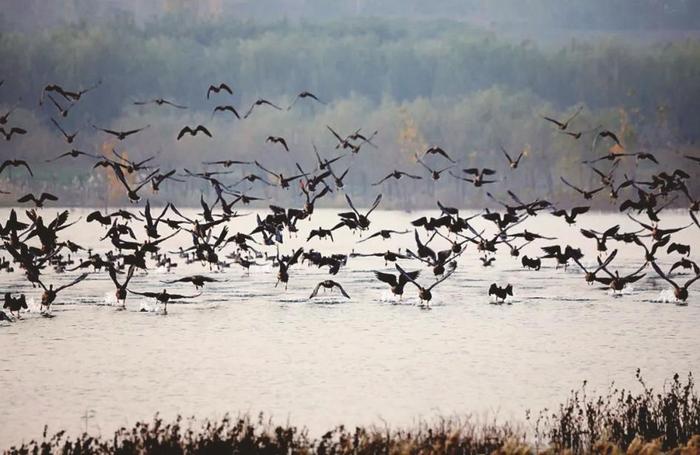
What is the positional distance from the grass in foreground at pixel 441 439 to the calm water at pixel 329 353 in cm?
144

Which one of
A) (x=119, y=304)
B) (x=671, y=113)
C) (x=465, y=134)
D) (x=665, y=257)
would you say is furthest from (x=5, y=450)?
(x=671, y=113)

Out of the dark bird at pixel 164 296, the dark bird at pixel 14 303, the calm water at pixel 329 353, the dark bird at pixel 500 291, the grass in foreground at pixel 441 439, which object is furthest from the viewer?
the dark bird at pixel 500 291

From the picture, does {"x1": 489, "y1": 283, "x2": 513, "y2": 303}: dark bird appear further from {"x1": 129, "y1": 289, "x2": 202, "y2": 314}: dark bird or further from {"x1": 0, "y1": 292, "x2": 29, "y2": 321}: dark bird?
{"x1": 0, "y1": 292, "x2": 29, "y2": 321}: dark bird

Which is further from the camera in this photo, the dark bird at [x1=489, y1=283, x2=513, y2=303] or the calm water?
the dark bird at [x1=489, y1=283, x2=513, y2=303]

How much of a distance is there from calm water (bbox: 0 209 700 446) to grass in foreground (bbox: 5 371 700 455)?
1442 mm

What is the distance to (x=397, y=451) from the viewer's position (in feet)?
41.4

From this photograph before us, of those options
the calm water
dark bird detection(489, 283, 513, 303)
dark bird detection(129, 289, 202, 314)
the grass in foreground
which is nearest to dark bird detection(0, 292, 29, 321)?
the calm water

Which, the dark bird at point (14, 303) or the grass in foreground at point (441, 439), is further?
the dark bird at point (14, 303)

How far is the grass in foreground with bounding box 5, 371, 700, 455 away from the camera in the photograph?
12984 mm

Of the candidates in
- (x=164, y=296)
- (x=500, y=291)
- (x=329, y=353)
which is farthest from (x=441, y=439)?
(x=500, y=291)

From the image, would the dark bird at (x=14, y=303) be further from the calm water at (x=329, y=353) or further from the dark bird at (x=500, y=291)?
the dark bird at (x=500, y=291)

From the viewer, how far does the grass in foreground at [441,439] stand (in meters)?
13.0

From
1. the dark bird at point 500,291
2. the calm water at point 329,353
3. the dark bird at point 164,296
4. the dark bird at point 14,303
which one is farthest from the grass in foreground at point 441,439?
the dark bird at point 500,291

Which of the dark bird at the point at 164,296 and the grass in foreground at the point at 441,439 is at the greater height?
the dark bird at the point at 164,296
